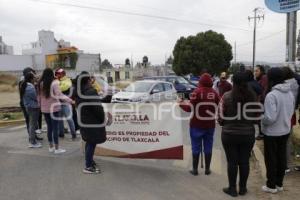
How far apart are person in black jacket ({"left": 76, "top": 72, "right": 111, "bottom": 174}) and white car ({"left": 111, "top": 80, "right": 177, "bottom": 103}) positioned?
955cm

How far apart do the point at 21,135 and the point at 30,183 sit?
5.00m

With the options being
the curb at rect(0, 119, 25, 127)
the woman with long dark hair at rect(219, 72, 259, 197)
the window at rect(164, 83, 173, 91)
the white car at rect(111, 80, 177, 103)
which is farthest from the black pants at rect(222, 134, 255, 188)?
the window at rect(164, 83, 173, 91)

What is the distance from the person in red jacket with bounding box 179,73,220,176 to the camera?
6.59 metres

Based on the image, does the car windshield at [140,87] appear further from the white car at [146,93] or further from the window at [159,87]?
the window at [159,87]

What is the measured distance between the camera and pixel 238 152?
573 cm

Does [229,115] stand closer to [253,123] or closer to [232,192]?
[253,123]

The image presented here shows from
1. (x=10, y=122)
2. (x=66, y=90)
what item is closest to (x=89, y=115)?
(x=66, y=90)

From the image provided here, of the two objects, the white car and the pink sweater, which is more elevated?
the pink sweater

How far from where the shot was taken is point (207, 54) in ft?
196

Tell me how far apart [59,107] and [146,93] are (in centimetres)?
891

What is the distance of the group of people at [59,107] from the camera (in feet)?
22.4

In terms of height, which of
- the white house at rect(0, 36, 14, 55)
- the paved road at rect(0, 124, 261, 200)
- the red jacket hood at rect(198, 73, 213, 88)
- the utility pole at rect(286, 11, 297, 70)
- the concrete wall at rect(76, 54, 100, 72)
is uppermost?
the white house at rect(0, 36, 14, 55)

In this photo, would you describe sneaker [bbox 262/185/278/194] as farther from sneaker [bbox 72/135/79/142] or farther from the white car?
the white car

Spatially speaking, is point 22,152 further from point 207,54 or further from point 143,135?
point 207,54
